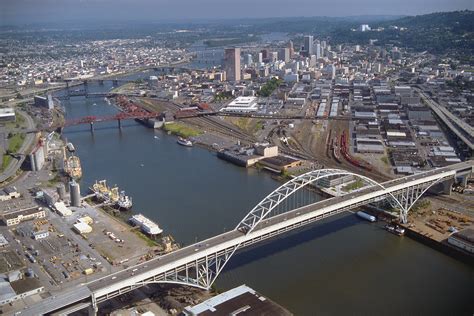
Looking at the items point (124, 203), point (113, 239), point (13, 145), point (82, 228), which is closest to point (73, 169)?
point (124, 203)

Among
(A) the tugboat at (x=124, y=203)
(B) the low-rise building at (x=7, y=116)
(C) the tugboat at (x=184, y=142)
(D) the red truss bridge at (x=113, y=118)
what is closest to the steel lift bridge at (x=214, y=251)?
(A) the tugboat at (x=124, y=203)

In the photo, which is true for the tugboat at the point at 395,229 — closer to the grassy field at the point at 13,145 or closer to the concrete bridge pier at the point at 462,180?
the concrete bridge pier at the point at 462,180

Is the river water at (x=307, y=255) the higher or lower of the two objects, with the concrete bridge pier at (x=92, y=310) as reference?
lower

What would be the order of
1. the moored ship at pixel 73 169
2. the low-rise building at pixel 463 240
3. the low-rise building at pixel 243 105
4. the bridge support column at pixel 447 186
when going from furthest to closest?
the low-rise building at pixel 243 105 < the moored ship at pixel 73 169 < the bridge support column at pixel 447 186 < the low-rise building at pixel 463 240

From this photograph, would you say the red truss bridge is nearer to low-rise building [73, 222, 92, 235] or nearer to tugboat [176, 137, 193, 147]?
tugboat [176, 137, 193, 147]

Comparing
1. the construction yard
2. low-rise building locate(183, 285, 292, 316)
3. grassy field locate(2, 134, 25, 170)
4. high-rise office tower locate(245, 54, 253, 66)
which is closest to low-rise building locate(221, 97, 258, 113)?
grassy field locate(2, 134, 25, 170)
